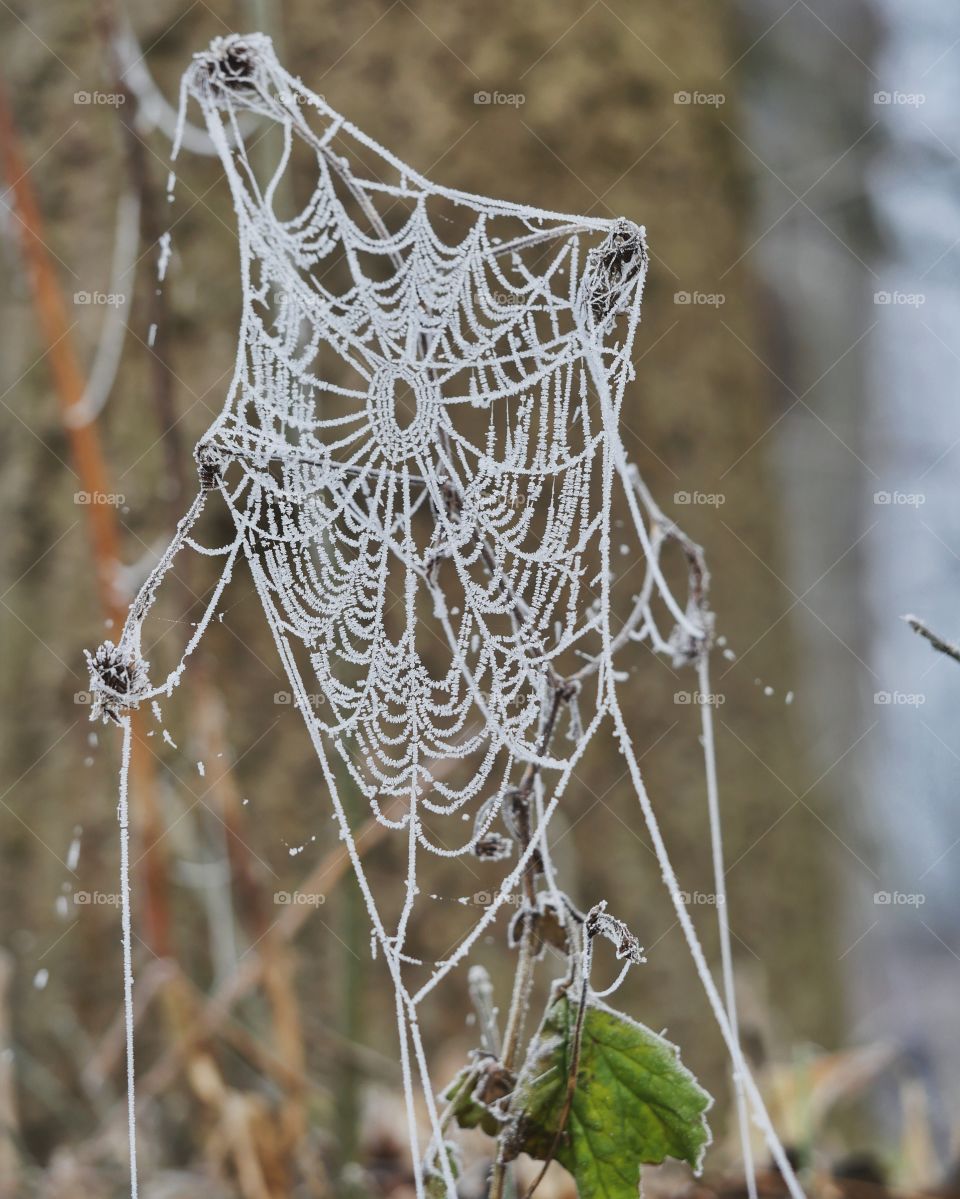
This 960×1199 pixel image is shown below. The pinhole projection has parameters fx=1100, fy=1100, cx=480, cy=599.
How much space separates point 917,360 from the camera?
136 cm

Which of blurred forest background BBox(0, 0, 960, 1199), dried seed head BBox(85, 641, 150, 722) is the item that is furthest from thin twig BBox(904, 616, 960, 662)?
blurred forest background BBox(0, 0, 960, 1199)

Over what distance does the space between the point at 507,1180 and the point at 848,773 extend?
100cm

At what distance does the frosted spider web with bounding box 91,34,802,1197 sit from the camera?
0.96ft

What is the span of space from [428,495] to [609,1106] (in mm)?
233

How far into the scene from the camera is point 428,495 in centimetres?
43

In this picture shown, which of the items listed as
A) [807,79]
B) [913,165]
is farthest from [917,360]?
[807,79]

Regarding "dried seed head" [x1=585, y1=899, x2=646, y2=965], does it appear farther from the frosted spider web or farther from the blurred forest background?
the blurred forest background

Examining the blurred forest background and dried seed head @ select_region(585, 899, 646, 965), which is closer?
dried seed head @ select_region(585, 899, 646, 965)

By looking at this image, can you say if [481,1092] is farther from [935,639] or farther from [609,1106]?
[935,639]

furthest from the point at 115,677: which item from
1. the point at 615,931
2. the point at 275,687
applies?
the point at 275,687

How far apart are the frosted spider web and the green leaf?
0.07 ft

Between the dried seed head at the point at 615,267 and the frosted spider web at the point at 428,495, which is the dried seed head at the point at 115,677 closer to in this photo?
the frosted spider web at the point at 428,495

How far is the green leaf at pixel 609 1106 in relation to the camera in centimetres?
27

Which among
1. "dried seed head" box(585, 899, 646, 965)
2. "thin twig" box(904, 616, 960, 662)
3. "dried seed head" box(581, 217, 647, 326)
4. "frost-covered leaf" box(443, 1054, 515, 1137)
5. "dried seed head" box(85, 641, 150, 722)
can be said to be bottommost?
"frost-covered leaf" box(443, 1054, 515, 1137)
